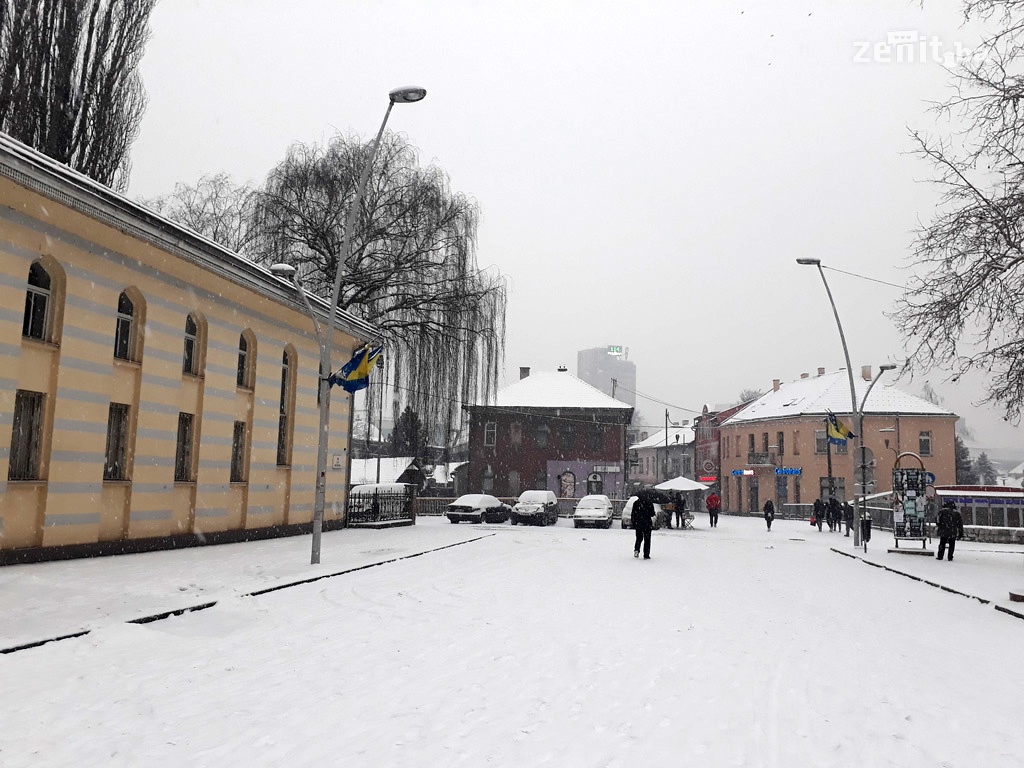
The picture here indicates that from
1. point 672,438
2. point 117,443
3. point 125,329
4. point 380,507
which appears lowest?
point 380,507

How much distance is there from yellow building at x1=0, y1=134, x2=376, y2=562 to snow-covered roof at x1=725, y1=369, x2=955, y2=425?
1841 inches

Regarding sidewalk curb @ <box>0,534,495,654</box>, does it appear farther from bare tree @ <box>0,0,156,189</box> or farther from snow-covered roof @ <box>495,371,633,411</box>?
snow-covered roof @ <box>495,371,633,411</box>

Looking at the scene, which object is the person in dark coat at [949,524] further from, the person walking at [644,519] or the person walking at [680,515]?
the person walking at [680,515]

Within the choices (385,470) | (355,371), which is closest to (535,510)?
(355,371)

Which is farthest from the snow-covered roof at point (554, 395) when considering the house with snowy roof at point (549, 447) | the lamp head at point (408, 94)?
the lamp head at point (408, 94)

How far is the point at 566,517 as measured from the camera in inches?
1956

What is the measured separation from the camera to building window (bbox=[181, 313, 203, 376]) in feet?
61.9

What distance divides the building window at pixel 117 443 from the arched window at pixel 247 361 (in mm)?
4819

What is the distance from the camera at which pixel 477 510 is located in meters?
39.3

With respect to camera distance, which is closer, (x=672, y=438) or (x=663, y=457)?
(x=663, y=457)

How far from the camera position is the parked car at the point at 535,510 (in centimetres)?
3956

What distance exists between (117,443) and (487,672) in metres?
11.9

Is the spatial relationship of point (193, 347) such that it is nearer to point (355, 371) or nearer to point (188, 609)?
point (355, 371)

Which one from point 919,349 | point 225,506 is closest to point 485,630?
point 225,506
